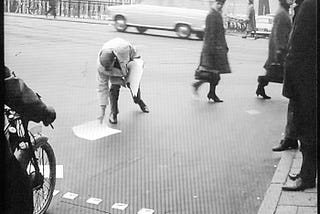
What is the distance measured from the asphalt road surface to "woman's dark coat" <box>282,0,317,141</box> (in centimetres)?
11

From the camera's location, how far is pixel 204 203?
8.13ft

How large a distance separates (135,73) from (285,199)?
2.79 ft

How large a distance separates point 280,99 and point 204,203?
0.62 meters

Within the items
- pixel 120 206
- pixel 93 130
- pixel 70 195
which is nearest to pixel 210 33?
pixel 93 130

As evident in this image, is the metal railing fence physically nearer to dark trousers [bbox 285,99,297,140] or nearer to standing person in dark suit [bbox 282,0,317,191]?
standing person in dark suit [bbox 282,0,317,191]

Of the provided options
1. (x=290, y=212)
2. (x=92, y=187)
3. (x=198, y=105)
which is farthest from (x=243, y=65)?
(x=92, y=187)

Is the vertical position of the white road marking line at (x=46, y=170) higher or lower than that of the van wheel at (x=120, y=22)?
lower

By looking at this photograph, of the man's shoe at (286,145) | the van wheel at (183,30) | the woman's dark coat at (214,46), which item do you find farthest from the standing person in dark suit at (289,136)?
the van wheel at (183,30)

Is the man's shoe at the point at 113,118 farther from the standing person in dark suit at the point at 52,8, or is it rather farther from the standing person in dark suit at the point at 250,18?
the standing person in dark suit at the point at 250,18

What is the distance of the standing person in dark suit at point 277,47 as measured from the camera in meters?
2.31

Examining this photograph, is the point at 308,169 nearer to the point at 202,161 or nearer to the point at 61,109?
the point at 202,161

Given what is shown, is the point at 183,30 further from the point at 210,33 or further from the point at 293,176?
the point at 293,176

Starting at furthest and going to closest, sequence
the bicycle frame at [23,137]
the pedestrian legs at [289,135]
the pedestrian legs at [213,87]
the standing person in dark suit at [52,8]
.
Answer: the pedestrian legs at [289,135], the pedestrian legs at [213,87], the standing person in dark suit at [52,8], the bicycle frame at [23,137]

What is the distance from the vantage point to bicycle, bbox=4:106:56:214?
207 centimetres
